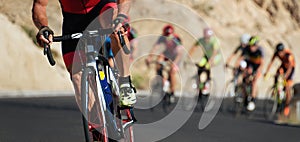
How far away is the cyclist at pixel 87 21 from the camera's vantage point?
20.9 feet

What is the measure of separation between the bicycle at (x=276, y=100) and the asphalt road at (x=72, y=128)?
2.61m

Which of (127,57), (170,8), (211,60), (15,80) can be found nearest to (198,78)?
(211,60)

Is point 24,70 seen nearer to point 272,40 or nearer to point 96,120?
point 272,40

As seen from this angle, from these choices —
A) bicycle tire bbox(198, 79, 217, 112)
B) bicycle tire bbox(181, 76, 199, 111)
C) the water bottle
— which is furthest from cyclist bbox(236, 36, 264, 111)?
the water bottle

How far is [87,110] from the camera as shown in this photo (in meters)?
6.30

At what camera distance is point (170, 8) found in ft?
117

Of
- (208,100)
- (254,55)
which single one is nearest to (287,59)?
(254,55)

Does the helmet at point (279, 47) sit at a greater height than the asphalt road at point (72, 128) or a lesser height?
greater

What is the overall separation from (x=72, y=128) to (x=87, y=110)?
5326 millimetres

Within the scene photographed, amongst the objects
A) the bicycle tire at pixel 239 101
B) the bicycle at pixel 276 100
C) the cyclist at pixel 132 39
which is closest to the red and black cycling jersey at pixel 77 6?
the cyclist at pixel 132 39

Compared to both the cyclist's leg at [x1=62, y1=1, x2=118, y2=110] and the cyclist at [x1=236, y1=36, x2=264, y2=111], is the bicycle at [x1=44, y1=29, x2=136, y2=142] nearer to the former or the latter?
the cyclist's leg at [x1=62, y1=1, x2=118, y2=110]

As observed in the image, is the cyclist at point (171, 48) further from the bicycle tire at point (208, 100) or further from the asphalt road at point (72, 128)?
the asphalt road at point (72, 128)

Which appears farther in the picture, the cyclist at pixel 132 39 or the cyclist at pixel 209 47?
the cyclist at pixel 209 47

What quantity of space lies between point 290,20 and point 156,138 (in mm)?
29252
